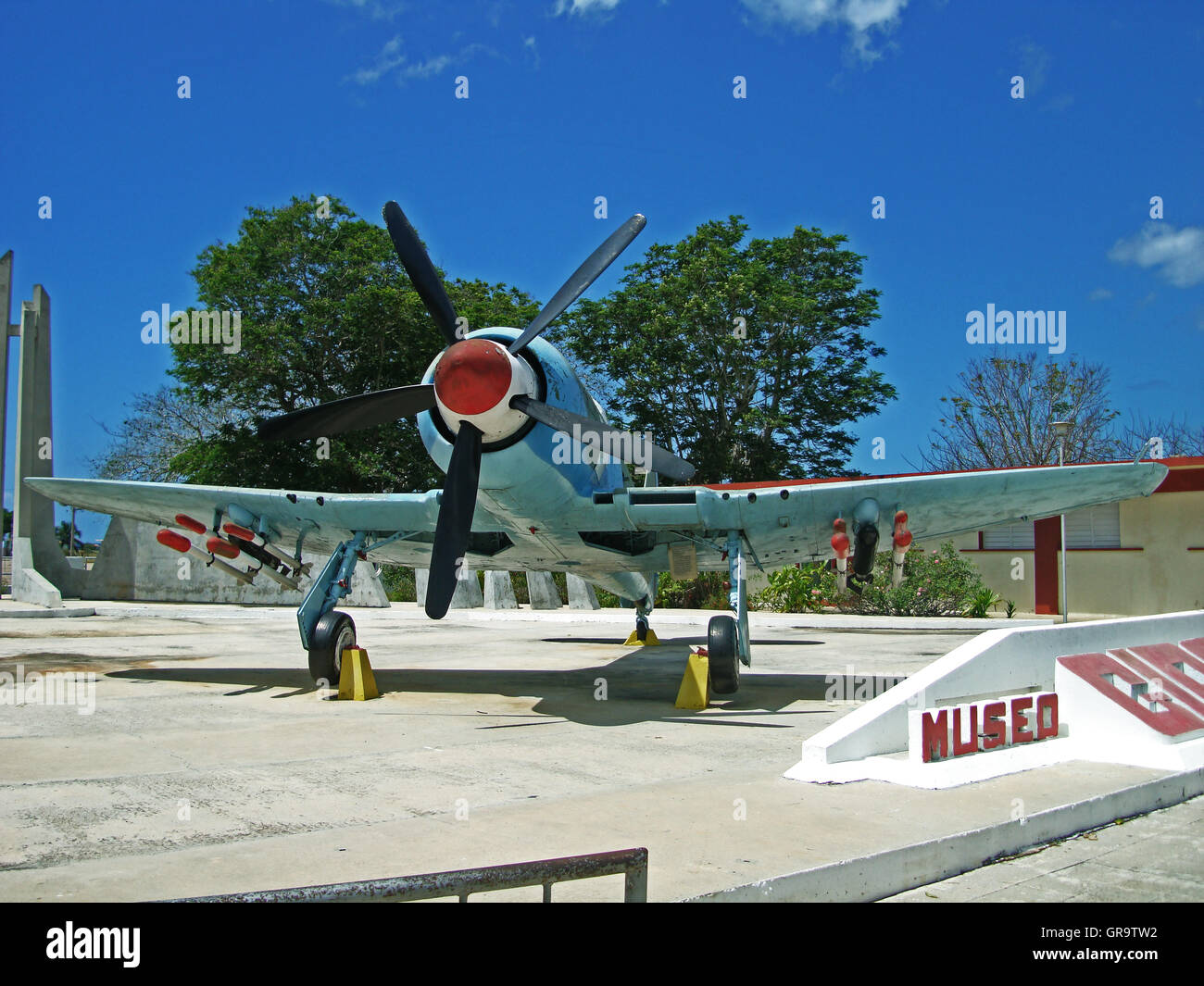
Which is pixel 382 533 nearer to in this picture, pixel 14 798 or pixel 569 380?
pixel 569 380

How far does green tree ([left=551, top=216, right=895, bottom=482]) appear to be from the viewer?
42.5m

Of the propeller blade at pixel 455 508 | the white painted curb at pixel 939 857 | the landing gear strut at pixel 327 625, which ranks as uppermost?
the propeller blade at pixel 455 508

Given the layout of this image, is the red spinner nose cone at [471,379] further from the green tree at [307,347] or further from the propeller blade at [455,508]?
the green tree at [307,347]

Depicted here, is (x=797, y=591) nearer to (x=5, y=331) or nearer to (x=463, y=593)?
(x=463, y=593)

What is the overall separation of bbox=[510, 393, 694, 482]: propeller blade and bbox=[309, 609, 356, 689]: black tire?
4246 mm

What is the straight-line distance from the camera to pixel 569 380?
9672 mm

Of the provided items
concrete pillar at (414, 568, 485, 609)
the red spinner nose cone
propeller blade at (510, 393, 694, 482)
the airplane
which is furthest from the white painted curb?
concrete pillar at (414, 568, 485, 609)

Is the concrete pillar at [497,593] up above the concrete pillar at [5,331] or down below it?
below

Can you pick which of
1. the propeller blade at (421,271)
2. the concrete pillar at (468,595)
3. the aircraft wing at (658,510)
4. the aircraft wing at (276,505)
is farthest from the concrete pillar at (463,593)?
the propeller blade at (421,271)

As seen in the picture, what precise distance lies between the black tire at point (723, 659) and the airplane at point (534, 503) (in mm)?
22

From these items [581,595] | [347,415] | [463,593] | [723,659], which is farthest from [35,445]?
[723,659]

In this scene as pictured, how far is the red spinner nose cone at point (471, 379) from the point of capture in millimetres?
8406

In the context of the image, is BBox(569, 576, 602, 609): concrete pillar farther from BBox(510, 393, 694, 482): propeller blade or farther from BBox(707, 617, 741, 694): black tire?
BBox(510, 393, 694, 482): propeller blade

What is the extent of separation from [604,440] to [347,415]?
3.03 meters
